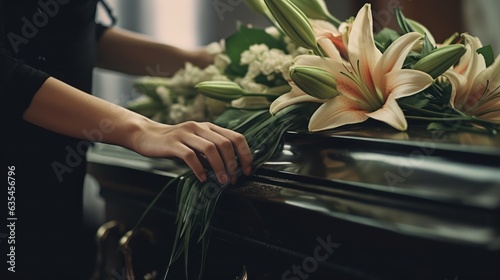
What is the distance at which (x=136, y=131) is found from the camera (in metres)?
0.69

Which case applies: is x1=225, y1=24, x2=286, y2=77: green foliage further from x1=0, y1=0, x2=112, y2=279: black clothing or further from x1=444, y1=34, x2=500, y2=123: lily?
x1=444, y1=34, x2=500, y2=123: lily

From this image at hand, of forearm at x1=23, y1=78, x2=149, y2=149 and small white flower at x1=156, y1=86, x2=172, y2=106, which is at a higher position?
forearm at x1=23, y1=78, x2=149, y2=149

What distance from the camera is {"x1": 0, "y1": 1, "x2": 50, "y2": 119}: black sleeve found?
0.72m

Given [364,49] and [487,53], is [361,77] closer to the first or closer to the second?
[364,49]

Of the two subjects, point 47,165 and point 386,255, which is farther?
point 47,165

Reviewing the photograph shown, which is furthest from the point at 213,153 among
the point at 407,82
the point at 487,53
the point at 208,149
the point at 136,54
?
the point at 136,54

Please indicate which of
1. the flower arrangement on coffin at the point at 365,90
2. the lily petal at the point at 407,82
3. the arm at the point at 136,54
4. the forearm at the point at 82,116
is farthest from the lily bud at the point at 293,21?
the arm at the point at 136,54

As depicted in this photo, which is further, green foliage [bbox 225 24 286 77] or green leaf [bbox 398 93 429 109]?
green foliage [bbox 225 24 286 77]

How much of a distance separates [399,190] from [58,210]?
2.22 ft

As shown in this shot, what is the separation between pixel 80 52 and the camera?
931mm

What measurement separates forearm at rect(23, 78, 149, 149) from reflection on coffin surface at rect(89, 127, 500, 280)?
88mm

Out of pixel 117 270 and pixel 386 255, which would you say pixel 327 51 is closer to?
pixel 386 255

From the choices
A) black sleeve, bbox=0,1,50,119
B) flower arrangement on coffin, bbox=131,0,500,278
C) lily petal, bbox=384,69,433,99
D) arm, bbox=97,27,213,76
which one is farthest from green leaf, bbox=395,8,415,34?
arm, bbox=97,27,213,76

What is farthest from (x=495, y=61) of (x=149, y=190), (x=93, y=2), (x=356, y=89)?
(x=93, y=2)
